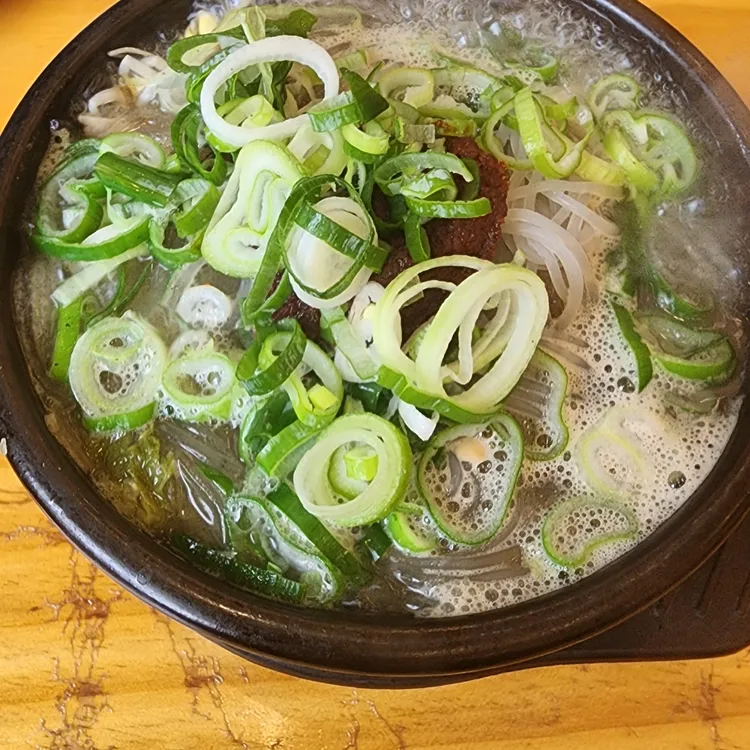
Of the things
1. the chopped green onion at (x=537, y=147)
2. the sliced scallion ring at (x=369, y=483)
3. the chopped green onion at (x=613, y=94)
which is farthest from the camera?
the chopped green onion at (x=613, y=94)

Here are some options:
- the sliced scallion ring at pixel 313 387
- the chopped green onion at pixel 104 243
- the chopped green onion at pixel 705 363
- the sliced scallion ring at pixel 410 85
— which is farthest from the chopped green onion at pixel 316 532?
the sliced scallion ring at pixel 410 85

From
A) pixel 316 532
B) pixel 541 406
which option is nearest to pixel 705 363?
pixel 541 406

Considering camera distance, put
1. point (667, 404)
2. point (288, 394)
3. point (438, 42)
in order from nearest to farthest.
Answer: point (288, 394), point (667, 404), point (438, 42)

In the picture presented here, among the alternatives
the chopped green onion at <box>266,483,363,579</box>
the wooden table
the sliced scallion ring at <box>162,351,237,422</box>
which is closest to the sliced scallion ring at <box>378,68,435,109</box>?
the sliced scallion ring at <box>162,351,237,422</box>

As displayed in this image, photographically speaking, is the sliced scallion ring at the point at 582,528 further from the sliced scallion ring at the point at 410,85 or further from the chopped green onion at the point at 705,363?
the sliced scallion ring at the point at 410,85

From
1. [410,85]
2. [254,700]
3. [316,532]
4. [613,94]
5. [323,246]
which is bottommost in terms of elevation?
[254,700]

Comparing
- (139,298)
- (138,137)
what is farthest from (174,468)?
(138,137)

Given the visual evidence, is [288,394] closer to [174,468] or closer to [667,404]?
[174,468]

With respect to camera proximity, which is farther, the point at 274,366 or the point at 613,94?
the point at 613,94

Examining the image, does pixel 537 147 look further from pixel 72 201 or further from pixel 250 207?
pixel 72 201
